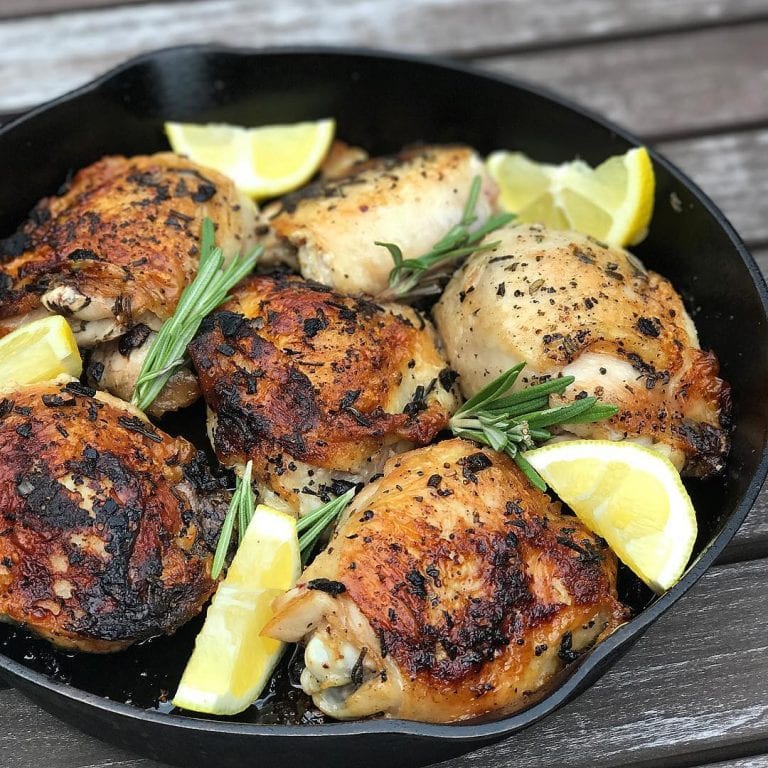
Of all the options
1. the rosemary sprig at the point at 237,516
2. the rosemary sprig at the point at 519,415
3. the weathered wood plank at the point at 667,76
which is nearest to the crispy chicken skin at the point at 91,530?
the rosemary sprig at the point at 237,516

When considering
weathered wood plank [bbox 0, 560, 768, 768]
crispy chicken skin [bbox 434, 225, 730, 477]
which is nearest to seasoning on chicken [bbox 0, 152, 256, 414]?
crispy chicken skin [bbox 434, 225, 730, 477]

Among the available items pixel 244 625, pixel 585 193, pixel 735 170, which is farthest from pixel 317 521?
pixel 735 170

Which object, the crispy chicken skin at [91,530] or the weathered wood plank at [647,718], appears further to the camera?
the weathered wood plank at [647,718]

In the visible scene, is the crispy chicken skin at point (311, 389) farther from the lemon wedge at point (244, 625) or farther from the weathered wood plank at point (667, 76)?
the weathered wood plank at point (667, 76)

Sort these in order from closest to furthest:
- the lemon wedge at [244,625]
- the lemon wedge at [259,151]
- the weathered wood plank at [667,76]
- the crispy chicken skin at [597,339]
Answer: the lemon wedge at [244,625]
the crispy chicken skin at [597,339]
the lemon wedge at [259,151]
the weathered wood plank at [667,76]

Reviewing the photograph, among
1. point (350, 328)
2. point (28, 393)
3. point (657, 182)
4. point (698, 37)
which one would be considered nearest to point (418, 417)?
point (350, 328)

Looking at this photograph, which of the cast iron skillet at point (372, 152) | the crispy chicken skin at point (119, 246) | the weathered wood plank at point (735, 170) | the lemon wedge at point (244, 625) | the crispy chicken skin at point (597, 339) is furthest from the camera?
the weathered wood plank at point (735, 170)

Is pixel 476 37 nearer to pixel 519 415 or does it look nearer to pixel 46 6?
pixel 46 6

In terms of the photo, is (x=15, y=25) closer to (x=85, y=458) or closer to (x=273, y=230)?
(x=273, y=230)
